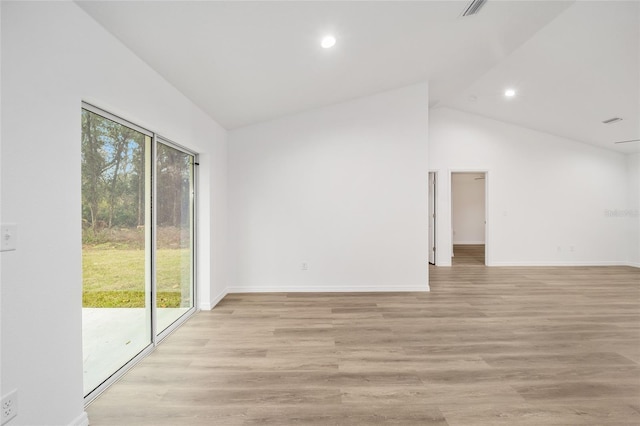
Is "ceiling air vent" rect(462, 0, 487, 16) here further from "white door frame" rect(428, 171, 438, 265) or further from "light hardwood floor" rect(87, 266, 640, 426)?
"white door frame" rect(428, 171, 438, 265)

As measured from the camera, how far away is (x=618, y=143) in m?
6.59

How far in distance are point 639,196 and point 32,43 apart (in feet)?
32.3

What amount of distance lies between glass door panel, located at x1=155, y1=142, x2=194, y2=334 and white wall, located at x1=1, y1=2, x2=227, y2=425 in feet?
3.76

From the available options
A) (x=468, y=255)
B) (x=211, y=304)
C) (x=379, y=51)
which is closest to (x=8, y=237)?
(x=211, y=304)

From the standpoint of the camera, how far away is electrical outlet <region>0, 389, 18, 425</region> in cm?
140

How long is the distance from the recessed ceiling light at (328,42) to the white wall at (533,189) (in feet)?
15.2

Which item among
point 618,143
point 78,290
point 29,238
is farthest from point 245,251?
point 618,143

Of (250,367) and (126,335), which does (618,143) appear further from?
(126,335)

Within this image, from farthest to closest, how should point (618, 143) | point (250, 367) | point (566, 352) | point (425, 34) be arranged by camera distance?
point (618, 143), point (425, 34), point (566, 352), point (250, 367)

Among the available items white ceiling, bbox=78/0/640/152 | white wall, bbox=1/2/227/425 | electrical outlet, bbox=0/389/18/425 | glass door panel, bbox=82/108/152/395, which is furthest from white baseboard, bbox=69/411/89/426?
white ceiling, bbox=78/0/640/152

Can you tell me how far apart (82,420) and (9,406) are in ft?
1.81

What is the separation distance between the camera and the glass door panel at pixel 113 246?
2152 millimetres

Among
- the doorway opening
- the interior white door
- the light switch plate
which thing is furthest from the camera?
the doorway opening

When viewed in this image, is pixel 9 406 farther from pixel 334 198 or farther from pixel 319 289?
pixel 334 198
